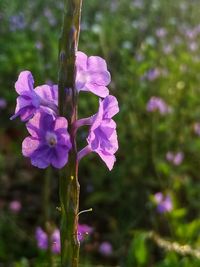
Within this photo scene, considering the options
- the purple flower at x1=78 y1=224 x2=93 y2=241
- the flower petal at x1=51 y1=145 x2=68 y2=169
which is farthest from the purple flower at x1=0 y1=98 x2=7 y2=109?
the flower petal at x1=51 y1=145 x2=68 y2=169

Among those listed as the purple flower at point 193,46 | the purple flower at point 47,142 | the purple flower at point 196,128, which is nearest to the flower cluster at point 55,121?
the purple flower at point 47,142

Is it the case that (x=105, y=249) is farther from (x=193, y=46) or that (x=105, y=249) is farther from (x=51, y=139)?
(x=193, y=46)

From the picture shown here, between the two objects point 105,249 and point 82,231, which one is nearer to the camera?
point 82,231

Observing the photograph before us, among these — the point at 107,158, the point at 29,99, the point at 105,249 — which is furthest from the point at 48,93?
the point at 105,249

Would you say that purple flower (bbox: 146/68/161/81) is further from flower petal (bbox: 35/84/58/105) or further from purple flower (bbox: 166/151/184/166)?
flower petal (bbox: 35/84/58/105)

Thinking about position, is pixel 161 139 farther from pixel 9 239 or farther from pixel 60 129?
pixel 60 129

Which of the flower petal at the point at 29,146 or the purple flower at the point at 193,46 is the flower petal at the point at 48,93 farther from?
the purple flower at the point at 193,46
